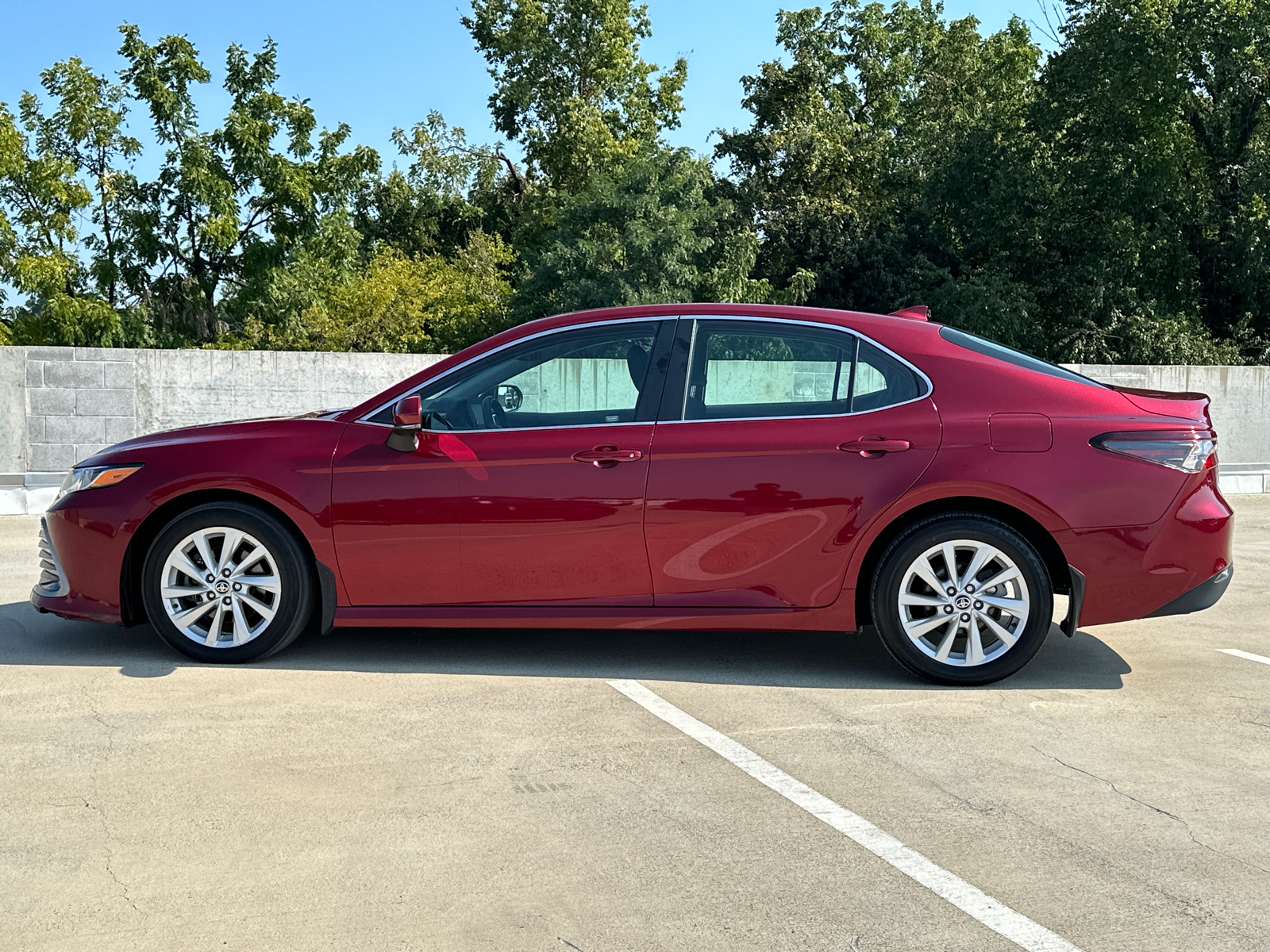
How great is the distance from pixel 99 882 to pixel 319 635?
10.3ft

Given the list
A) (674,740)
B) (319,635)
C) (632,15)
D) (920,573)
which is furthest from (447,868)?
(632,15)

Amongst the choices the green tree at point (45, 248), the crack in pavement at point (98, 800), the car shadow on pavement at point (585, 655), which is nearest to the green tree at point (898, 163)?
the green tree at point (45, 248)

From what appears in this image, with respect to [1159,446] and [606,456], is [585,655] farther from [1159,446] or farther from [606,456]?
[1159,446]

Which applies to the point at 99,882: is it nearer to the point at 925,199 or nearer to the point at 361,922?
the point at 361,922

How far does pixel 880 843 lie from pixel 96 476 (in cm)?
395

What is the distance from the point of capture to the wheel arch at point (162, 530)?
573cm

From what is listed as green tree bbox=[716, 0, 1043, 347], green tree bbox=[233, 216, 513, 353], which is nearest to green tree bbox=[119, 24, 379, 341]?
green tree bbox=[233, 216, 513, 353]

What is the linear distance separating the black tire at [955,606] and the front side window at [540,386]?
1314mm

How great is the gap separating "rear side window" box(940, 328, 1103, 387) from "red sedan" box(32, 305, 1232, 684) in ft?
0.06

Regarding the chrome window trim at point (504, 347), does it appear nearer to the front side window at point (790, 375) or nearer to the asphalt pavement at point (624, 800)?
the front side window at point (790, 375)

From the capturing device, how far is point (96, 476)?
234 inches

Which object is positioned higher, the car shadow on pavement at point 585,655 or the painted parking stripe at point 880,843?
the car shadow on pavement at point 585,655

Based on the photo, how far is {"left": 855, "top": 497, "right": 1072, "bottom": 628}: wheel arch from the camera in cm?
555

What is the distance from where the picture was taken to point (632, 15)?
5006 cm
